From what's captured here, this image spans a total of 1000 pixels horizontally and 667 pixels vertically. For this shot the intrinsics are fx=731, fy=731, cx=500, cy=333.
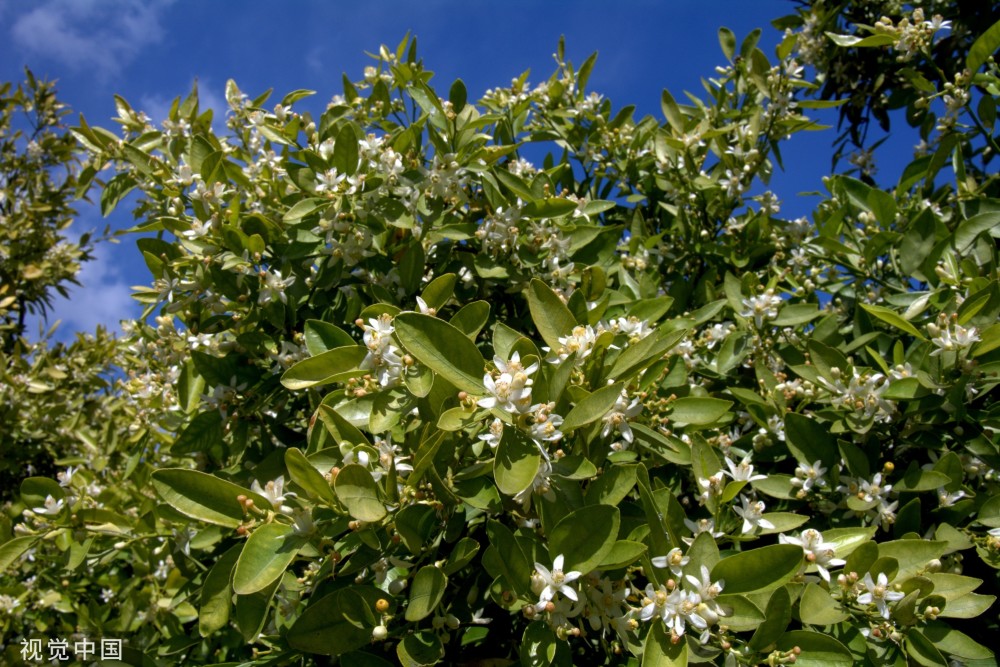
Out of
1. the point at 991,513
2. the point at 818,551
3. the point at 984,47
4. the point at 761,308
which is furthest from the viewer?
the point at 984,47

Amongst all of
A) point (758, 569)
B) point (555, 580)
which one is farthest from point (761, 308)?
point (555, 580)

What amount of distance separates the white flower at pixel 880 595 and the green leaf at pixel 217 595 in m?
1.36

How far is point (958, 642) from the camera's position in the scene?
1725 millimetres

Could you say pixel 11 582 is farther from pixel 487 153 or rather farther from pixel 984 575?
pixel 984 575

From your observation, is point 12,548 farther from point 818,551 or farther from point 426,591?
Answer: point 818,551

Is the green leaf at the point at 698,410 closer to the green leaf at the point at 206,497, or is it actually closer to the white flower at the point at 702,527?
the white flower at the point at 702,527

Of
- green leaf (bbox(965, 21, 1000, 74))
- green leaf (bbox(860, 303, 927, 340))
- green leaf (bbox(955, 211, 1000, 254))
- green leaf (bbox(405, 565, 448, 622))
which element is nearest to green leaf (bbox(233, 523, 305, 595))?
green leaf (bbox(405, 565, 448, 622))

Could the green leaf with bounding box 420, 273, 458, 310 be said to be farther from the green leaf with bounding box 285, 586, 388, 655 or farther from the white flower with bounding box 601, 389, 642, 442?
the green leaf with bounding box 285, 586, 388, 655

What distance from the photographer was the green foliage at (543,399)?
4.92 feet

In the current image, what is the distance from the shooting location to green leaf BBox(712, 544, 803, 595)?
145 centimetres

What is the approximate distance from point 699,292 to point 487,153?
105 centimetres

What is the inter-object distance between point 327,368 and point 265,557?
0.47 meters

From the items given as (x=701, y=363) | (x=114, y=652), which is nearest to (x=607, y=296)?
(x=701, y=363)

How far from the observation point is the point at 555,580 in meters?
1.43
